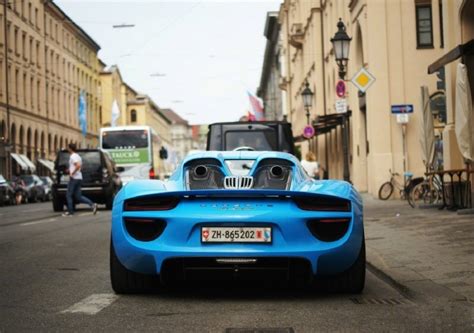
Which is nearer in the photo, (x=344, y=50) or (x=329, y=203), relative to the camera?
(x=329, y=203)

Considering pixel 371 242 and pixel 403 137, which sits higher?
pixel 403 137

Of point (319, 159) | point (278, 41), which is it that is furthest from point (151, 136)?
point (278, 41)

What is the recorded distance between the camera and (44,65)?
7475cm

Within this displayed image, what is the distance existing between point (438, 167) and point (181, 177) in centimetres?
1592

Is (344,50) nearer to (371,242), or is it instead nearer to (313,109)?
(371,242)

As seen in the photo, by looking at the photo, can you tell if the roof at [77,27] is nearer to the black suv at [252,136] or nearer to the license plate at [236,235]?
the black suv at [252,136]

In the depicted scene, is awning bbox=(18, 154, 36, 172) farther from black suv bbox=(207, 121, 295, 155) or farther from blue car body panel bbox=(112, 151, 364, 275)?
blue car body panel bbox=(112, 151, 364, 275)

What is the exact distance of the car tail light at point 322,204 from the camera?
20.7 feet

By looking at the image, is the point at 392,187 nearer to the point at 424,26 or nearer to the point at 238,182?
the point at 424,26

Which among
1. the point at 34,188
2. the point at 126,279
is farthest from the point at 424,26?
the point at 34,188

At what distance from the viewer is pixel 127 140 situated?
3950cm

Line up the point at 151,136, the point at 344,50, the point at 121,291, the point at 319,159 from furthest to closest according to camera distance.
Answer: the point at 319,159 < the point at 151,136 < the point at 344,50 < the point at 121,291

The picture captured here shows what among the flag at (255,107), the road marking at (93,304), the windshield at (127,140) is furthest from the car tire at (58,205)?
the flag at (255,107)

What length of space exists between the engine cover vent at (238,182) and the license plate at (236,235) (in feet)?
1.86
